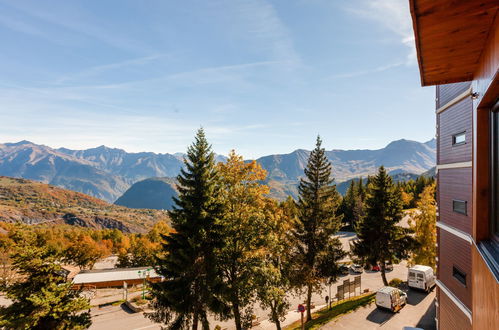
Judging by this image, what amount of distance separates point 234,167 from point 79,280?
145ft

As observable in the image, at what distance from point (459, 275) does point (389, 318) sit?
416 inches

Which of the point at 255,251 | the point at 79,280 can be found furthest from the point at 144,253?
the point at 255,251

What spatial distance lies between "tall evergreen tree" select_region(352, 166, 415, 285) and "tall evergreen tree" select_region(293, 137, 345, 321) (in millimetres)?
4186

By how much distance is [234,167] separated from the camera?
631 inches

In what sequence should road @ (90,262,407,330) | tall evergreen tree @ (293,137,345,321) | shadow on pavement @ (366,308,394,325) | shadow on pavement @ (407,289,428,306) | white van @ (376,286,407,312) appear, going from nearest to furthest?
1. shadow on pavement @ (366,308,394,325)
2. white van @ (376,286,407,312)
3. tall evergreen tree @ (293,137,345,321)
4. shadow on pavement @ (407,289,428,306)
5. road @ (90,262,407,330)

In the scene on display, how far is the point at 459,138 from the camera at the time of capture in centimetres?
1175

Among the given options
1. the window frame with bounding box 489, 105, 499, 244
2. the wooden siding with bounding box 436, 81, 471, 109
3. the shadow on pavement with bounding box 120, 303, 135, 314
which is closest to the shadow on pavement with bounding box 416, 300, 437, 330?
the wooden siding with bounding box 436, 81, 471, 109

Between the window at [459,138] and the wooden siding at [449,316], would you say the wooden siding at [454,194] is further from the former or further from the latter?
the wooden siding at [449,316]

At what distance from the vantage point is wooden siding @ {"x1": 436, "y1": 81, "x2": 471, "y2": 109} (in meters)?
11.7

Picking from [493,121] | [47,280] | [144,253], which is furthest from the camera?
[144,253]

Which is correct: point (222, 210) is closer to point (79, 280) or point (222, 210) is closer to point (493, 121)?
point (493, 121)

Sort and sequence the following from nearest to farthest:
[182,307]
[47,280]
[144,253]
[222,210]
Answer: [47,280]
[182,307]
[222,210]
[144,253]

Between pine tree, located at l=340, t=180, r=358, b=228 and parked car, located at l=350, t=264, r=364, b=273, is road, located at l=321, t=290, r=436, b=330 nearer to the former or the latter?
parked car, located at l=350, t=264, r=364, b=273

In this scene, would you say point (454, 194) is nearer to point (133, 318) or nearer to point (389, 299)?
point (389, 299)
